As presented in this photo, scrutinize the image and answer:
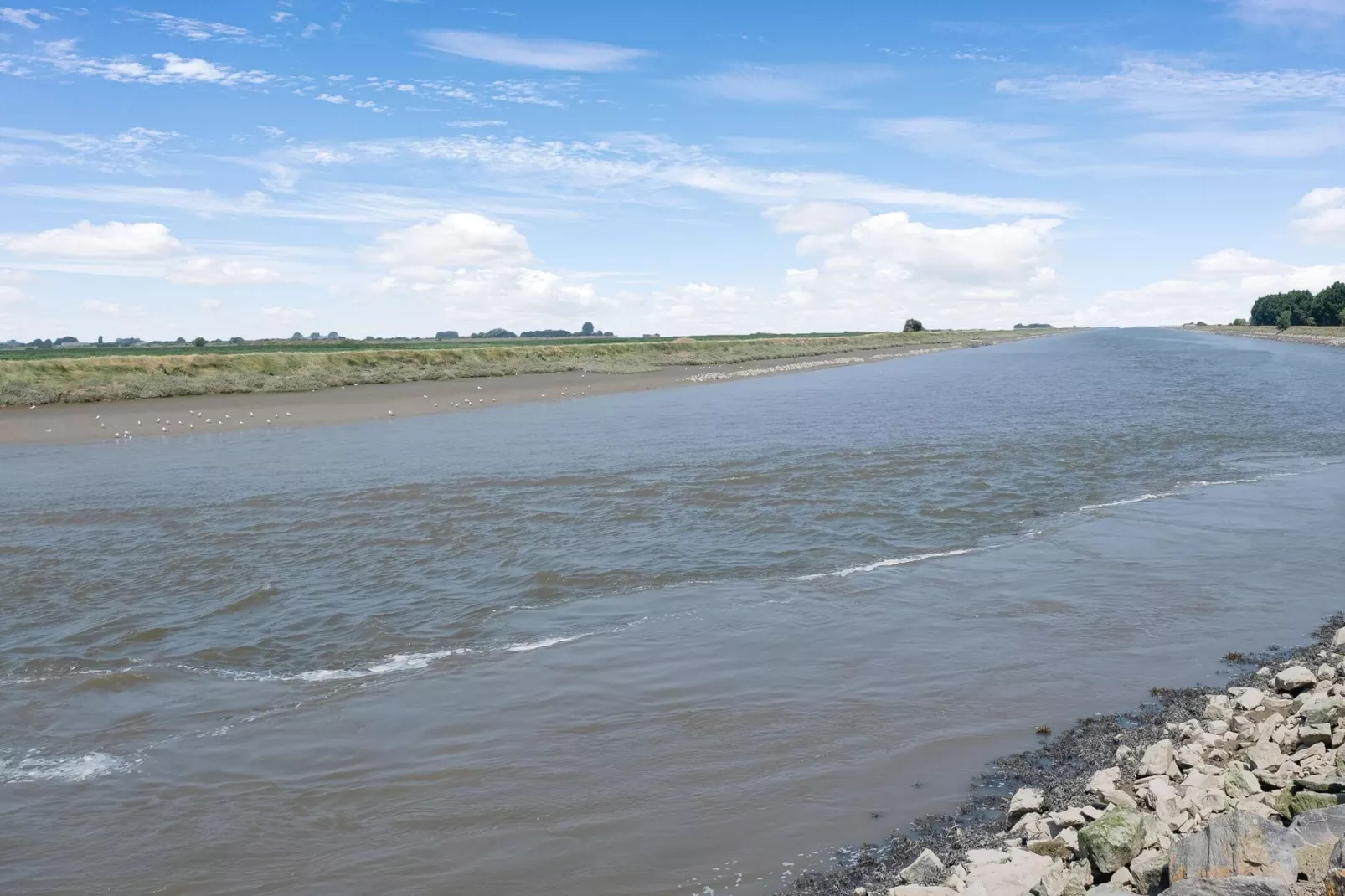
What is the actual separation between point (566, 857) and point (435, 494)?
14.1 m

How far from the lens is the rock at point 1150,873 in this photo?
516 cm

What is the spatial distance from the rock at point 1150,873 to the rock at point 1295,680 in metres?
3.97

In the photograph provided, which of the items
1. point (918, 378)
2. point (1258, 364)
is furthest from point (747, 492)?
point (1258, 364)

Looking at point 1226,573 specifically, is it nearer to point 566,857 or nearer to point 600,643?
point 600,643

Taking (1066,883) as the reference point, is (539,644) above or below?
above

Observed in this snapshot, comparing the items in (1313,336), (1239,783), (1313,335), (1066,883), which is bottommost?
(1066,883)

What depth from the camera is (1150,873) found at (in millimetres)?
5184

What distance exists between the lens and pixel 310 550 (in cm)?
1526

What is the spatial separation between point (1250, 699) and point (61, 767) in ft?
32.9

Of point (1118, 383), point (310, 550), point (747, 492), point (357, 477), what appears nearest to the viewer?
point (310, 550)

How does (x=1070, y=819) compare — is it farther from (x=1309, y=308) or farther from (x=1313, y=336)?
(x=1309, y=308)

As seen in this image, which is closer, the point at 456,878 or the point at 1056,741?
the point at 456,878

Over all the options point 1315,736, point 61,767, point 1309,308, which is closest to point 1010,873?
point 1315,736

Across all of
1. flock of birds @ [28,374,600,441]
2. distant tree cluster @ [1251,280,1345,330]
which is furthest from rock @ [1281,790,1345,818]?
distant tree cluster @ [1251,280,1345,330]
